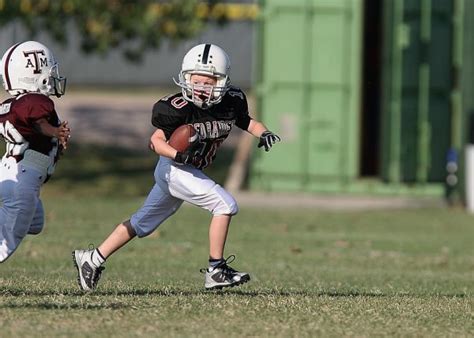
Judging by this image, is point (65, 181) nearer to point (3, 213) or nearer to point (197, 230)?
point (197, 230)

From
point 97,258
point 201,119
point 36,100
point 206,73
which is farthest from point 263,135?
point 36,100

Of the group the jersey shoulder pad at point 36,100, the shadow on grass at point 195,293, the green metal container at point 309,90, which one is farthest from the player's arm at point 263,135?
the green metal container at point 309,90

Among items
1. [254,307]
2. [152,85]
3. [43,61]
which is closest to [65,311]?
[254,307]

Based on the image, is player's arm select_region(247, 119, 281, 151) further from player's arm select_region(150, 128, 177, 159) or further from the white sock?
the white sock

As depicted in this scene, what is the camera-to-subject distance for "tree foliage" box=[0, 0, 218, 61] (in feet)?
71.7

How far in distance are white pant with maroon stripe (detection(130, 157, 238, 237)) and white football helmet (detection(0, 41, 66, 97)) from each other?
0.96 m

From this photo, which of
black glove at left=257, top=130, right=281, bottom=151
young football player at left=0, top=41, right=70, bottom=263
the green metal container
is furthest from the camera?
the green metal container

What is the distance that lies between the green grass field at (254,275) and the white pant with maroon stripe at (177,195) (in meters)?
0.49

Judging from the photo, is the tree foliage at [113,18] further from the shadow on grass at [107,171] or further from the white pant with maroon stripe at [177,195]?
the white pant with maroon stripe at [177,195]

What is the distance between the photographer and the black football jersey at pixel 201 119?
8898mm

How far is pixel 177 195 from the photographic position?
29.4 feet

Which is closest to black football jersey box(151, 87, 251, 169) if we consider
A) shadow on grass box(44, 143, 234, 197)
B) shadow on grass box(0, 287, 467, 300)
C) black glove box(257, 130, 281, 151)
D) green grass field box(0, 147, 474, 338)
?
black glove box(257, 130, 281, 151)

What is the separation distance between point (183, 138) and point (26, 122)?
102 cm

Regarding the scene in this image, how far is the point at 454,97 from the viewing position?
854 inches
